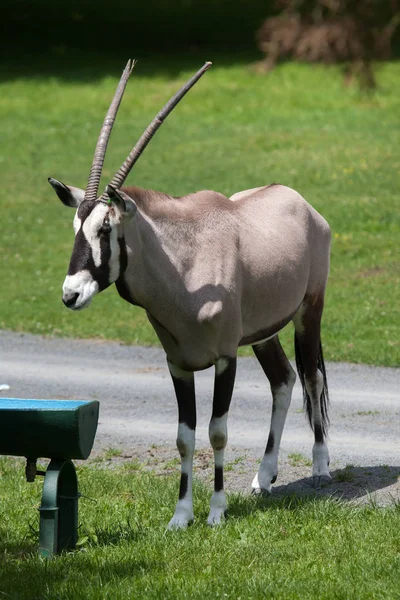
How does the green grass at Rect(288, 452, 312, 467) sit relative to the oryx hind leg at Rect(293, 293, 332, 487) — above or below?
below

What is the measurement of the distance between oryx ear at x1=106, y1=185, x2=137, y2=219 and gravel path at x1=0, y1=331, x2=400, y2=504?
238cm

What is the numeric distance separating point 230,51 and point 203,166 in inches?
481

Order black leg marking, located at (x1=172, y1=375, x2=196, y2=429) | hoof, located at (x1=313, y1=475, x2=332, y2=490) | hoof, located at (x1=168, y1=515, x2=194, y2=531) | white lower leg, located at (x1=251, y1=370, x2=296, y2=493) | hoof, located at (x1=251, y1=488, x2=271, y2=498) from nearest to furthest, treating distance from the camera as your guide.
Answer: hoof, located at (x1=168, y1=515, x2=194, y2=531)
black leg marking, located at (x1=172, y1=375, x2=196, y2=429)
hoof, located at (x1=251, y1=488, x2=271, y2=498)
white lower leg, located at (x1=251, y1=370, x2=296, y2=493)
hoof, located at (x1=313, y1=475, x2=332, y2=490)

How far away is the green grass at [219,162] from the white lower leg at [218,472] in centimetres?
499

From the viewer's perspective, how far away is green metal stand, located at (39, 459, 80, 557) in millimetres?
5938

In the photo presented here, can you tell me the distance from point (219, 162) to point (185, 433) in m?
15.7

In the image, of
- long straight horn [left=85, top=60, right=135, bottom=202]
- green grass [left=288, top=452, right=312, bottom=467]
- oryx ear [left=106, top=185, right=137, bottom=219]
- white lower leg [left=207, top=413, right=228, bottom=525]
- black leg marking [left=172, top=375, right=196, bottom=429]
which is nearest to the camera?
oryx ear [left=106, top=185, right=137, bottom=219]

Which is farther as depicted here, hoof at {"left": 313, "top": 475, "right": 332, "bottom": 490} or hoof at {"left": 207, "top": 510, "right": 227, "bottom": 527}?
hoof at {"left": 313, "top": 475, "right": 332, "bottom": 490}

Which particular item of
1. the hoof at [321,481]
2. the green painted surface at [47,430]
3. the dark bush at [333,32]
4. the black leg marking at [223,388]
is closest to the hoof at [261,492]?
the hoof at [321,481]

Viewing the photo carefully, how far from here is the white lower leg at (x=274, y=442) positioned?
7402 mm

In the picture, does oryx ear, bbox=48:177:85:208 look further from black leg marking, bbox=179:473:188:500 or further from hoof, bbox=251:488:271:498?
hoof, bbox=251:488:271:498

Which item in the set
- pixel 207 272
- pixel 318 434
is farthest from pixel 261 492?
pixel 207 272

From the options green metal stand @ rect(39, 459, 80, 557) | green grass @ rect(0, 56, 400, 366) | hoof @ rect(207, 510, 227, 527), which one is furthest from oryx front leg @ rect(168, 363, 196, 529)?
green grass @ rect(0, 56, 400, 366)

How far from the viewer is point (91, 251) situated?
19.9 feet
